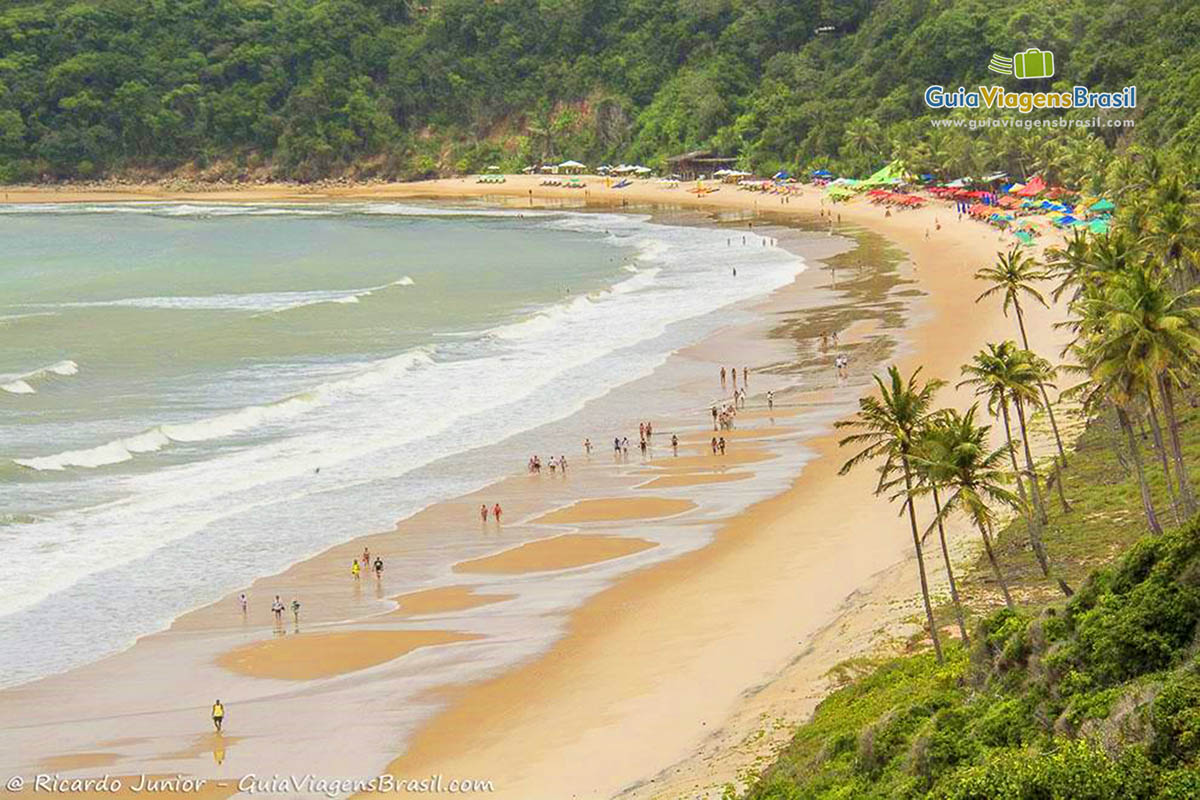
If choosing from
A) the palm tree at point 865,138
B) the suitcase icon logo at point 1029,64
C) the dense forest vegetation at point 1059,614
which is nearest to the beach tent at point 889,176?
the palm tree at point 865,138

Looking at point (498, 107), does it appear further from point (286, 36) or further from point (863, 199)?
point (863, 199)

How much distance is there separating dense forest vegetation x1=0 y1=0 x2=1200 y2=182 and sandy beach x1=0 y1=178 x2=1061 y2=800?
88.3 meters

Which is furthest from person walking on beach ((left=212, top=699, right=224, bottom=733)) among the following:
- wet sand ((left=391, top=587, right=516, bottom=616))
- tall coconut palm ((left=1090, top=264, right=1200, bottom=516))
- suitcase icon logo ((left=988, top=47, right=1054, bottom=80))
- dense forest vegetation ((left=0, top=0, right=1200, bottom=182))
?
suitcase icon logo ((left=988, top=47, right=1054, bottom=80))

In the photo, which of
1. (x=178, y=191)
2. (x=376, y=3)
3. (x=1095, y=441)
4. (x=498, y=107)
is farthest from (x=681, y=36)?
(x=1095, y=441)

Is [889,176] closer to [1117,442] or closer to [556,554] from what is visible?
[1117,442]

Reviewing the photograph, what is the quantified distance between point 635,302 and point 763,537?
40.8 m

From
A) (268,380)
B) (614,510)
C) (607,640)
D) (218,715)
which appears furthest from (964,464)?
(268,380)

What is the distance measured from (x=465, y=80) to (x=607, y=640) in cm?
15341

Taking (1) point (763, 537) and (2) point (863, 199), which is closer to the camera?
(1) point (763, 537)

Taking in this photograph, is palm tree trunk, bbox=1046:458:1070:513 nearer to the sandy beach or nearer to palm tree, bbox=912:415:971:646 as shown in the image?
the sandy beach

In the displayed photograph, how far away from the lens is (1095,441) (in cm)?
3841

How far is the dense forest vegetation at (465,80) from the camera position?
133 meters

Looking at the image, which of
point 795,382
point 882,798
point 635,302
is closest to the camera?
point 882,798

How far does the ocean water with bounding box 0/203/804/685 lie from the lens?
36469 mm
